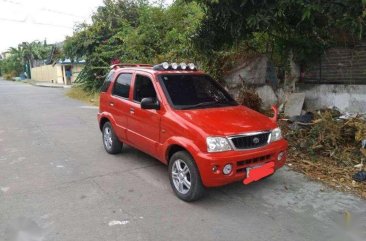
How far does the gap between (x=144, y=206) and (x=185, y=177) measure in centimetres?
66

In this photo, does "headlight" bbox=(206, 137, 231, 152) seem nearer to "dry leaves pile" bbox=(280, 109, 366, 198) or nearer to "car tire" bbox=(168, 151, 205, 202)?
"car tire" bbox=(168, 151, 205, 202)

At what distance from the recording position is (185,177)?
15.3 feet

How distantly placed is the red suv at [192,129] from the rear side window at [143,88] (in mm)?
16

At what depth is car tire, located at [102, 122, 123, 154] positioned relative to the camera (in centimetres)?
Result: 673

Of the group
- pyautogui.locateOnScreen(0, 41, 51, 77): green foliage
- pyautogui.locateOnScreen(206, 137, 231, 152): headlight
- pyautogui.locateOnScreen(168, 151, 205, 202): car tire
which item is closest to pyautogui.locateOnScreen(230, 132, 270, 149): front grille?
pyautogui.locateOnScreen(206, 137, 231, 152): headlight

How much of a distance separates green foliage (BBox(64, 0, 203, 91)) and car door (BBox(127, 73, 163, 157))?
9.14 feet

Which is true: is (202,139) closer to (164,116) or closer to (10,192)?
(164,116)

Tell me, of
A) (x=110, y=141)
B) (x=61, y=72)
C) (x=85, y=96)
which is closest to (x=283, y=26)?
(x=110, y=141)

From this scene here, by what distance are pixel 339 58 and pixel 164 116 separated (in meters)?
4.88

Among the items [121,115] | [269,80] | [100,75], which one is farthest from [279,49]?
[100,75]

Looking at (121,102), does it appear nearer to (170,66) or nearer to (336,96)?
(170,66)

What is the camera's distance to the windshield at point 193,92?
5230mm

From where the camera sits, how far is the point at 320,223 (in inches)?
161

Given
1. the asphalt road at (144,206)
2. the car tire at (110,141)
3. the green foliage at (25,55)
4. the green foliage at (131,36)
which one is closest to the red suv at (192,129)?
the car tire at (110,141)
